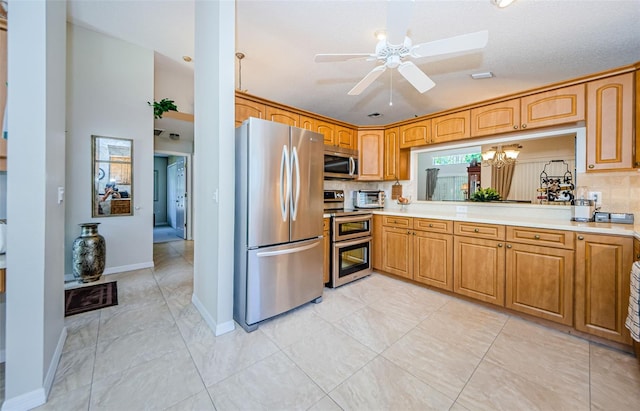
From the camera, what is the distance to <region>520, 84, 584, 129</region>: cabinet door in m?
2.35

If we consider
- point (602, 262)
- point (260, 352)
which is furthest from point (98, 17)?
point (602, 262)

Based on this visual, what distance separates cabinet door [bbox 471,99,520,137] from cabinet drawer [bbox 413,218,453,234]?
45.3 inches

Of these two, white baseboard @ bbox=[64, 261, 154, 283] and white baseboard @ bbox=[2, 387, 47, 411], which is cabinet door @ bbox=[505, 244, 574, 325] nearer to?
white baseboard @ bbox=[2, 387, 47, 411]

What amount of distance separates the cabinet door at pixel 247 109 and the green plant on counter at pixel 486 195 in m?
2.96

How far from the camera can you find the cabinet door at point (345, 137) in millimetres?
3697

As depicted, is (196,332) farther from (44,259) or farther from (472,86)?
(472,86)

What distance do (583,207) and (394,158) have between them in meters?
2.14

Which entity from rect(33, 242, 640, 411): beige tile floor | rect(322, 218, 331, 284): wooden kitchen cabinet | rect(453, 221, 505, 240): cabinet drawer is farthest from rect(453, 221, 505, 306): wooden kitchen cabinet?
rect(322, 218, 331, 284): wooden kitchen cabinet

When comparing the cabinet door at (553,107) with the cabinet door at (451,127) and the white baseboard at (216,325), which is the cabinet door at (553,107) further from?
the white baseboard at (216,325)

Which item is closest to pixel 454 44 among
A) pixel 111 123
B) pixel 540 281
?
pixel 540 281

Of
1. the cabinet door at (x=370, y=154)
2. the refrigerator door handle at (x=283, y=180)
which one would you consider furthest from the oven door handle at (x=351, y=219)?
the refrigerator door handle at (x=283, y=180)

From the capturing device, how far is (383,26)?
233 centimetres

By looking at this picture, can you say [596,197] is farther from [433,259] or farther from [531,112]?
[433,259]

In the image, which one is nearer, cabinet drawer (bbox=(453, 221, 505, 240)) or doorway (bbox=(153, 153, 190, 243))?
cabinet drawer (bbox=(453, 221, 505, 240))
